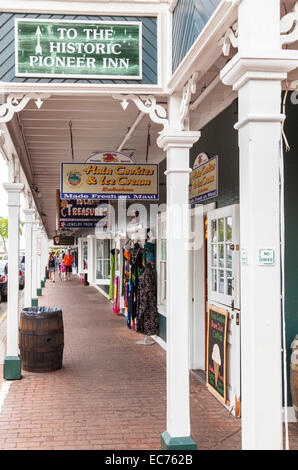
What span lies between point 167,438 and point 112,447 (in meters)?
0.64

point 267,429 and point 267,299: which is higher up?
point 267,299

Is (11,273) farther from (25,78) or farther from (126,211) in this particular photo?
(126,211)

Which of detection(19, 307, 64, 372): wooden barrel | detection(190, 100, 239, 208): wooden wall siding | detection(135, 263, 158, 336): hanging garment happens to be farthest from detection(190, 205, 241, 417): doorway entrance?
detection(19, 307, 64, 372): wooden barrel

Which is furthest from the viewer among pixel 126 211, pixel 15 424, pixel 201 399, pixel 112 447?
pixel 126 211

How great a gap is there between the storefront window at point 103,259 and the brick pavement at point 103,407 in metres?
13.4

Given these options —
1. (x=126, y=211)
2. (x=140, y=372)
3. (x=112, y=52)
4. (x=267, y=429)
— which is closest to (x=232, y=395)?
(x=140, y=372)

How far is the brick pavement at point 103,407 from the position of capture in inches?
199

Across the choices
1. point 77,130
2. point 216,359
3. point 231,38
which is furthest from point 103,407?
point 231,38

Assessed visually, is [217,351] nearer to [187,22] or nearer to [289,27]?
[187,22]

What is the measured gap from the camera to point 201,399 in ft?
21.2

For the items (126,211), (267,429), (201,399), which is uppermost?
(126,211)

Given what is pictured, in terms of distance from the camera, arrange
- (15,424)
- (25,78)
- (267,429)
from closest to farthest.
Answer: (267,429) → (25,78) → (15,424)

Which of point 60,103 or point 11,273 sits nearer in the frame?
point 60,103

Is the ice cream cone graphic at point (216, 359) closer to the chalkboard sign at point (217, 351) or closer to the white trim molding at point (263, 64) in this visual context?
the chalkboard sign at point (217, 351)
